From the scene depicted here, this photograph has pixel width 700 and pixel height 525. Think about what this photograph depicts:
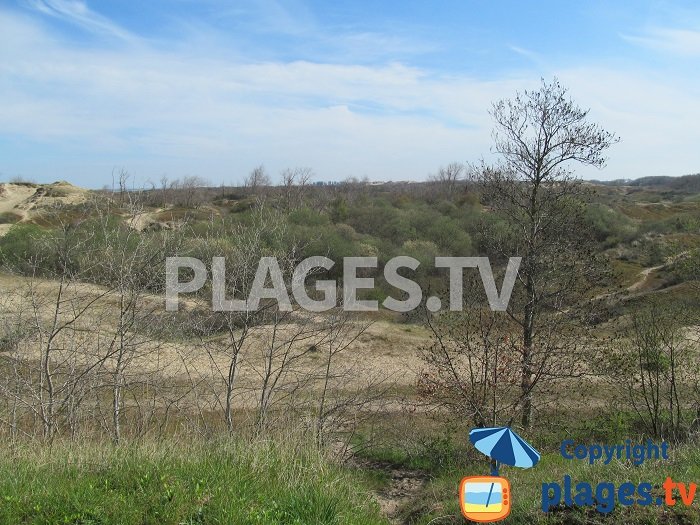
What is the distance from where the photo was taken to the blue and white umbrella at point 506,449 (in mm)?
3812

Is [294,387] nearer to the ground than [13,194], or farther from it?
nearer to the ground

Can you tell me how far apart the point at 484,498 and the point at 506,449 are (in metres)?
0.42

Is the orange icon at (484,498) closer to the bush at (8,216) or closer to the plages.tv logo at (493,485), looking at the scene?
the plages.tv logo at (493,485)

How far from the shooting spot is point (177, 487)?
4180mm

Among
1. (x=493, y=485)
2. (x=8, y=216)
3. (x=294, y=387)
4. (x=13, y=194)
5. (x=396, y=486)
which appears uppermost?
(x=13, y=194)

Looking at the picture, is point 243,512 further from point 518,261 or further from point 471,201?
point 471,201

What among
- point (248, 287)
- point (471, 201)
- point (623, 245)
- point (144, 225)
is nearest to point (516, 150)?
point (248, 287)

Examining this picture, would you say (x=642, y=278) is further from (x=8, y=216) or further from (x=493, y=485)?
(x=8, y=216)

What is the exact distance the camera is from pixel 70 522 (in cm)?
379

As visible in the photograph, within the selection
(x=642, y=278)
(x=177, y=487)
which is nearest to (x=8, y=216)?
(x=642, y=278)

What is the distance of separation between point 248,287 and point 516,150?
6468 mm

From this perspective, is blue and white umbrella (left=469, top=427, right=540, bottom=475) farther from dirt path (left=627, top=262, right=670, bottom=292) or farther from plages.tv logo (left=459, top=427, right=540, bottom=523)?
dirt path (left=627, top=262, right=670, bottom=292)

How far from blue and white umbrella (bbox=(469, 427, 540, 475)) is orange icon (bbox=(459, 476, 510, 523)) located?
0.66ft

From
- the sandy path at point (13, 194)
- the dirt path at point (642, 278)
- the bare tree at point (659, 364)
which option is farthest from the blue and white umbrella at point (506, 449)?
the sandy path at point (13, 194)
